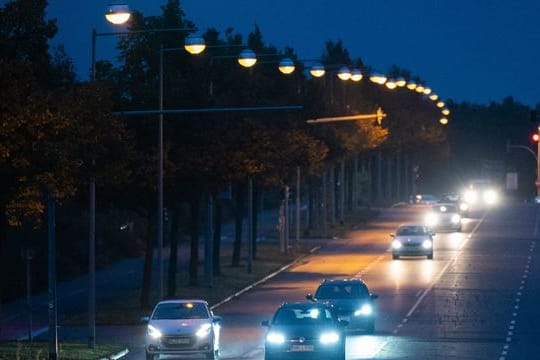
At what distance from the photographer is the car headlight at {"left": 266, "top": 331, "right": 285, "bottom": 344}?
30969 mm

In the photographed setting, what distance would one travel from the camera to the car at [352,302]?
40.0 meters

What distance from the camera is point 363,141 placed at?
100 metres

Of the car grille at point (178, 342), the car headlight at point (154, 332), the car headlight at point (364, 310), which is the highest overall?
the car headlight at point (364, 310)

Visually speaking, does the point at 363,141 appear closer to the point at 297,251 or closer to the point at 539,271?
the point at 297,251

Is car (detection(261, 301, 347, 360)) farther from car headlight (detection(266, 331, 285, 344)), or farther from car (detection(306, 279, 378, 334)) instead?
car (detection(306, 279, 378, 334))

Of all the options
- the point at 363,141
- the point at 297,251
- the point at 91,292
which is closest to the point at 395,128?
the point at 363,141

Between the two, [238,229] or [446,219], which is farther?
[446,219]

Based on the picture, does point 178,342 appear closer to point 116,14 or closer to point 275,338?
point 275,338

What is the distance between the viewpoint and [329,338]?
31.1 meters

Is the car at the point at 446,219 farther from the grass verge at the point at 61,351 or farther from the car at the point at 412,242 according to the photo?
the grass verge at the point at 61,351

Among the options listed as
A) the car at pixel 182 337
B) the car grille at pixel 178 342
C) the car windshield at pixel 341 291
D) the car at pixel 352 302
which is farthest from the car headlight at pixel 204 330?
the car windshield at pixel 341 291

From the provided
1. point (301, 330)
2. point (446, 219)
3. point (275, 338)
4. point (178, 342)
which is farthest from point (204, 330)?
point (446, 219)

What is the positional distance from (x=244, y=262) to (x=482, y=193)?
268 ft

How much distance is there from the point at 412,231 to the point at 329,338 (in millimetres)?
41739
